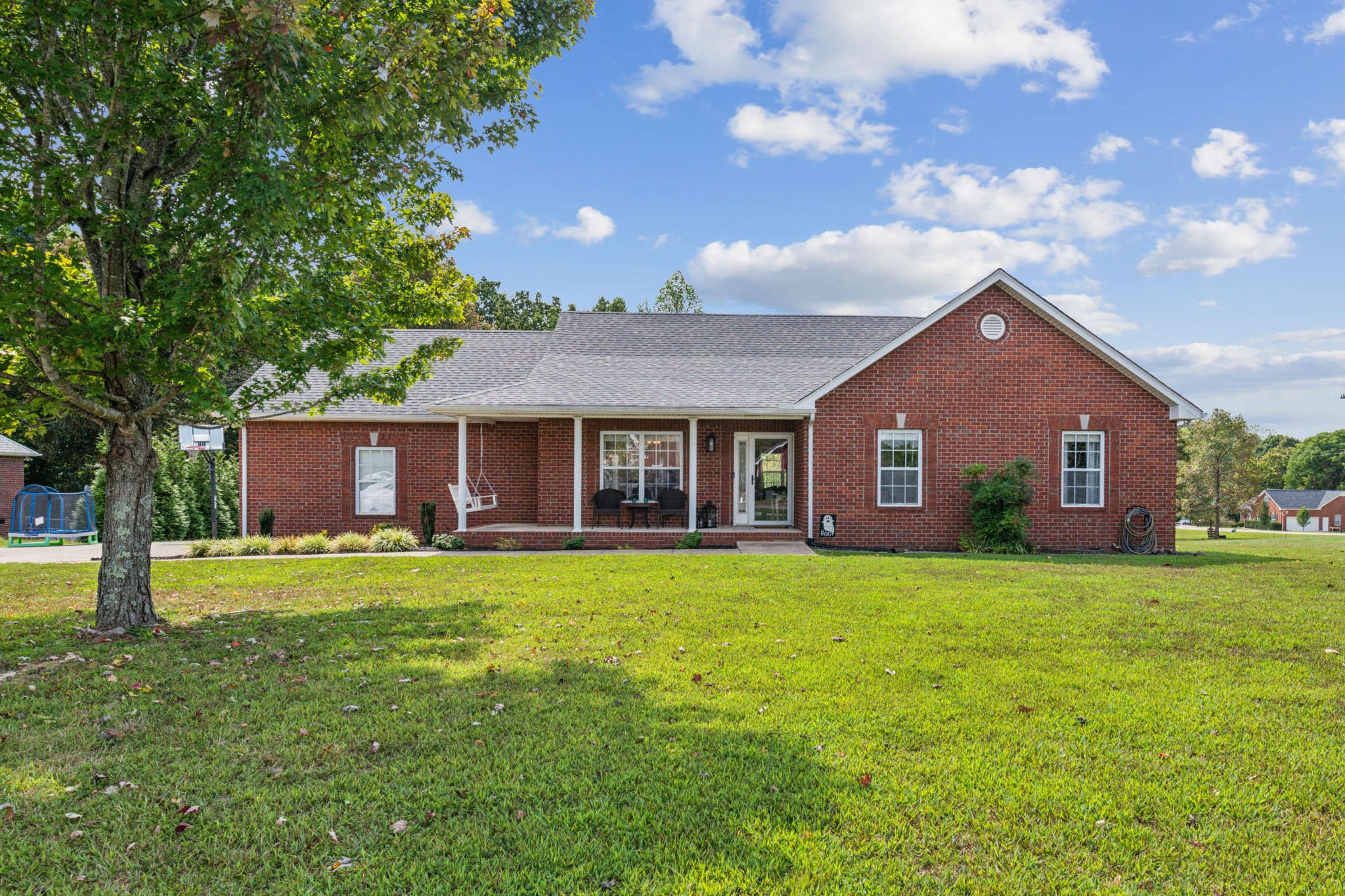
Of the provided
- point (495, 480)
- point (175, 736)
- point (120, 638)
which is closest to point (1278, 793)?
point (175, 736)

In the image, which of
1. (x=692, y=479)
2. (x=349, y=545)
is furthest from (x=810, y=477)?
(x=349, y=545)

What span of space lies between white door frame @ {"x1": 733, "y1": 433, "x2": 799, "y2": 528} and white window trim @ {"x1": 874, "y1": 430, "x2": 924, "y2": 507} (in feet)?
7.01

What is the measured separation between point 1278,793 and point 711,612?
17.1 ft

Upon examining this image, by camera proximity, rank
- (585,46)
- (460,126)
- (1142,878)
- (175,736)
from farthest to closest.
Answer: (585,46) → (460,126) → (175,736) → (1142,878)

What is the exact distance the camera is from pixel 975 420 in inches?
620

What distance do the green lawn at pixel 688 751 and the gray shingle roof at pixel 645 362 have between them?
8.42m

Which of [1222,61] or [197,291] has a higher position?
[1222,61]

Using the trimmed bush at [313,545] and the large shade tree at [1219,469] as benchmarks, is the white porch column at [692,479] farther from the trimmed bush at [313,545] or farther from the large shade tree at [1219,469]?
the large shade tree at [1219,469]

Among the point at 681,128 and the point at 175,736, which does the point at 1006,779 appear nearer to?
the point at 175,736

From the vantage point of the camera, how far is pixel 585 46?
9961 mm

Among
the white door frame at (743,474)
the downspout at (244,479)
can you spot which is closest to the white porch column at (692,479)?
the white door frame at (743,474)

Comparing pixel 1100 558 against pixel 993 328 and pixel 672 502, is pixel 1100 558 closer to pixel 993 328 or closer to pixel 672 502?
pixel 993 328

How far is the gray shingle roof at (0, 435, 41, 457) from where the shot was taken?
26359 mm

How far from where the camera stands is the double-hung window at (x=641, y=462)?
1736 cm
